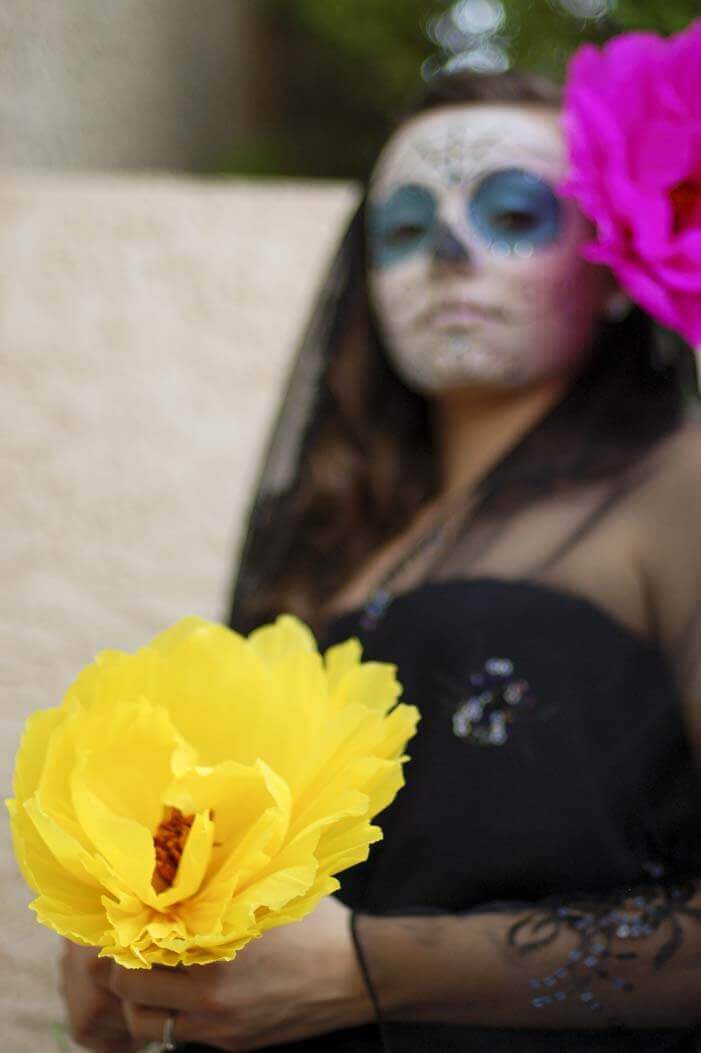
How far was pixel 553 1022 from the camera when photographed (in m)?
0.95

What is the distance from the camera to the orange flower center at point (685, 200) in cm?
119

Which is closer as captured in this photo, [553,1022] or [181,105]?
[553,1022]

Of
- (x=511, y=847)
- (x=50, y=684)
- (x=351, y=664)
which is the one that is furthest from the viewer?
(x=50, y=684)

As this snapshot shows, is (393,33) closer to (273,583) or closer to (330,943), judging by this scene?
(273,583)

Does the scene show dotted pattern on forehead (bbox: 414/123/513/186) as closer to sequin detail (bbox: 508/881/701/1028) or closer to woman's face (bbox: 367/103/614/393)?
woman's face (bbox: 367/103/614/393)

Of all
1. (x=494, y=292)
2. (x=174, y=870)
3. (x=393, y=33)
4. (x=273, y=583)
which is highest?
(x=393, y=33)

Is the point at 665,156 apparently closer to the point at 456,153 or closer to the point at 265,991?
the point at 456,153

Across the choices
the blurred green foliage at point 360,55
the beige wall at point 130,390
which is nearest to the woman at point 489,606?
the beige wall at point 130,390

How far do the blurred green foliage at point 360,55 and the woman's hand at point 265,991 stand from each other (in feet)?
8.91

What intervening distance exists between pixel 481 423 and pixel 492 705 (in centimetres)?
44

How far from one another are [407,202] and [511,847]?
0.77 m

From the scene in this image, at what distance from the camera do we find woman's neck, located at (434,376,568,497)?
138 cm

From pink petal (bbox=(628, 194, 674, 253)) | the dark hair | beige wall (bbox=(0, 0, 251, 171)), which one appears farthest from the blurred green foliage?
pink petal (bbox=(628, 194, 674, 253))

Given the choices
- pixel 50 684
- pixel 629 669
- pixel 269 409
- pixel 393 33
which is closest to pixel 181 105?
pixel 393 33
